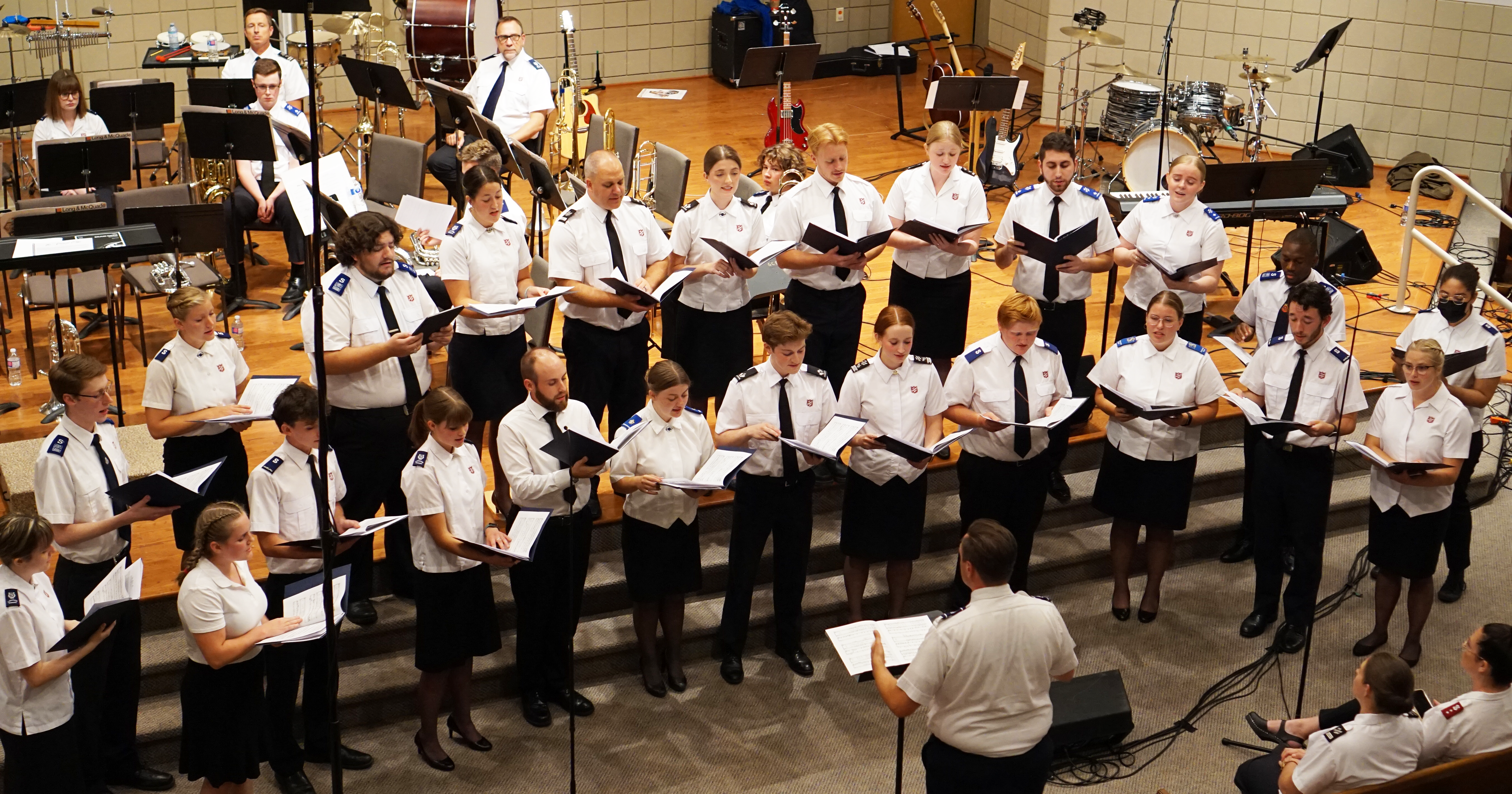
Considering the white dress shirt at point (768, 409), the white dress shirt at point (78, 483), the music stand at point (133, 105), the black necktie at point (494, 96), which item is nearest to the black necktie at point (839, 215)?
the white dress shirt at point (768, 409)

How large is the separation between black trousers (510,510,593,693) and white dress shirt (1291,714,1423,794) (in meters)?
2.56

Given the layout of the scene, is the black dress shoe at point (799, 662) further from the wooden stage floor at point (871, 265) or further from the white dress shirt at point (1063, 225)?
the white dress shirt at point (1063, 225)

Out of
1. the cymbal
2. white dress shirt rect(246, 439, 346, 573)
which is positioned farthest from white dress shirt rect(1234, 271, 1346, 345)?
the cymbal

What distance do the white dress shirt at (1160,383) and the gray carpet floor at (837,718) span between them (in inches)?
34.3

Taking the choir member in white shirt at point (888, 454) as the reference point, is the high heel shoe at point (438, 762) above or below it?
below

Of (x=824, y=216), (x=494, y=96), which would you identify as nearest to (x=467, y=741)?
(x=824, y=216)

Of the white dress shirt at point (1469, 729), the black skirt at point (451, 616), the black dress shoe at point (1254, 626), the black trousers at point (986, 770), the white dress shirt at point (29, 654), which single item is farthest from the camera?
the black dress shoe at point (1254, 626)

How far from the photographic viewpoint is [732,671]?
5852mm

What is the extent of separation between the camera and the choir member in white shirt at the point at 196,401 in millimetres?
5164

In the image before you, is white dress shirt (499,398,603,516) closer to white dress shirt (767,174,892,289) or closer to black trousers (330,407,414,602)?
black trousers (330,407,414,602)

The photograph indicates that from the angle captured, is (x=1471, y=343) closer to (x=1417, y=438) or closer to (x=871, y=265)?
(x=1417, y=438)

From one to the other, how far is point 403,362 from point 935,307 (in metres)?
2.49

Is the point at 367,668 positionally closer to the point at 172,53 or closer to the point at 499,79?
the point at 499,79

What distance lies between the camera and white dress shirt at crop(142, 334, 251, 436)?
5148mm
